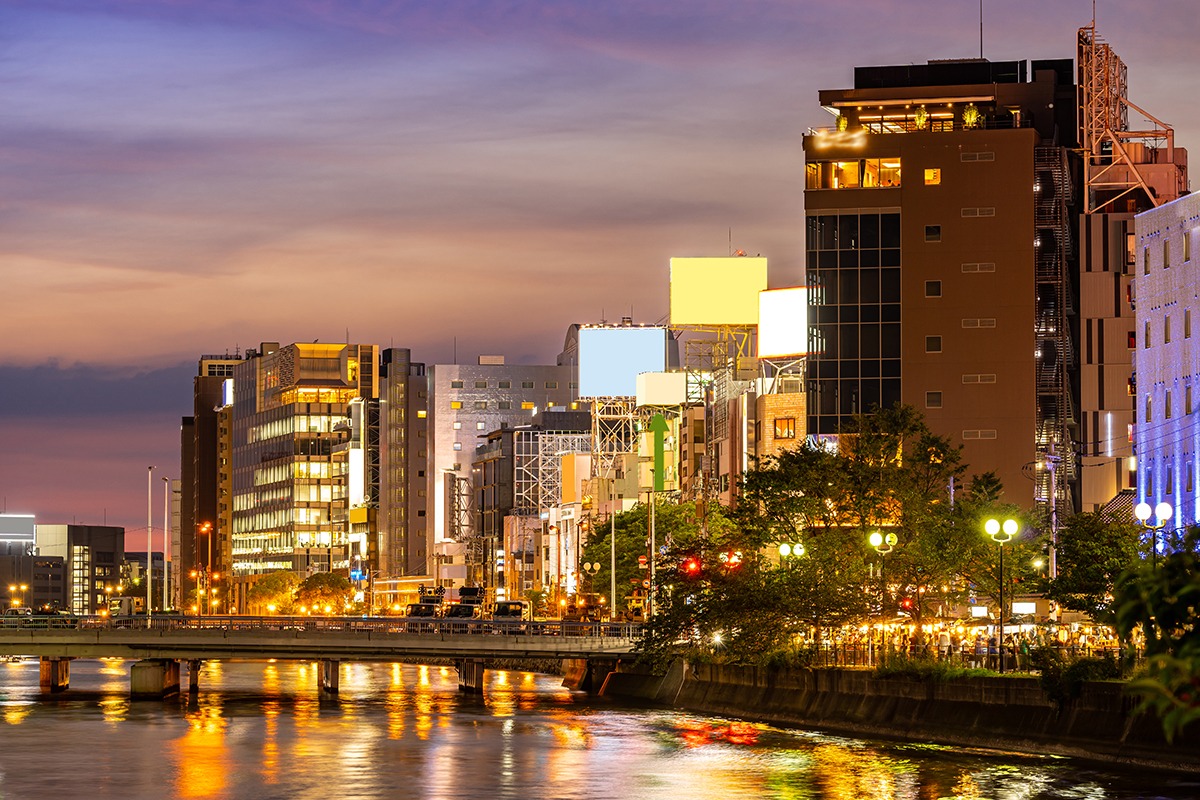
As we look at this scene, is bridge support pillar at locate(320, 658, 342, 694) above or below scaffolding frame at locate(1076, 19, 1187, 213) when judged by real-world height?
below

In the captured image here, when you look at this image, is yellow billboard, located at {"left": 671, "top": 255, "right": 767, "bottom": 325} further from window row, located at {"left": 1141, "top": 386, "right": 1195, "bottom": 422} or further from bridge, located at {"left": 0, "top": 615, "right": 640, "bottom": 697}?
bridge, located at {"left": 0, "top": 615, "right": 640, "bottom": 697}

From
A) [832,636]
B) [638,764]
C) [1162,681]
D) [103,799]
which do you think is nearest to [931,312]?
[832,636]

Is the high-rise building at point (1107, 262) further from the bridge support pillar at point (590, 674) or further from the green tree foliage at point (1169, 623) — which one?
the green tree foliage at point (1169, 623)

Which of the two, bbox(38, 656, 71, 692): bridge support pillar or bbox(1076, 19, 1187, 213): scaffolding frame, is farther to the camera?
bbox(1076, 19, 1187, 213): scaffolding frame

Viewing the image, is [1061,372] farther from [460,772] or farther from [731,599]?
[460,772]

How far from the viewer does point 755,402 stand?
171 m

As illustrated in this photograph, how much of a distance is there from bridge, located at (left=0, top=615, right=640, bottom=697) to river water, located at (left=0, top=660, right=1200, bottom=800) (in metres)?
3.70

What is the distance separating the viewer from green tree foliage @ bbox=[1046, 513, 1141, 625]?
92.4m

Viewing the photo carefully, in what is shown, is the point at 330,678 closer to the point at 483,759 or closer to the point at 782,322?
the point at 483,759

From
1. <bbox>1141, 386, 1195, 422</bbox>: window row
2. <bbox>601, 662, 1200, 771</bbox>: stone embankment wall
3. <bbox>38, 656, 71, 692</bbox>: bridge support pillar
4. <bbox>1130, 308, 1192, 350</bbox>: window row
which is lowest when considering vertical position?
<bbox>38, 656, 71, 692</bbox>: bridge support pillar

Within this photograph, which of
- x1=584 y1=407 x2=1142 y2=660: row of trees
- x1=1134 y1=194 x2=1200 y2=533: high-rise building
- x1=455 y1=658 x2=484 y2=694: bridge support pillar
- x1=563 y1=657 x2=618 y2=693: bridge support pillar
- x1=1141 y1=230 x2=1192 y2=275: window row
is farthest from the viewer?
x1=455 y1=658 x2=484 y2=694: bridge support pillar

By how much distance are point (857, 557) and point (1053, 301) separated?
7089 centimetres

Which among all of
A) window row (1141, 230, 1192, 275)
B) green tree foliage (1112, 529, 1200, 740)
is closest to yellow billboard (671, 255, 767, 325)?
window row (1141, 230, 1192, 275)

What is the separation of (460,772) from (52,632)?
59426mm
